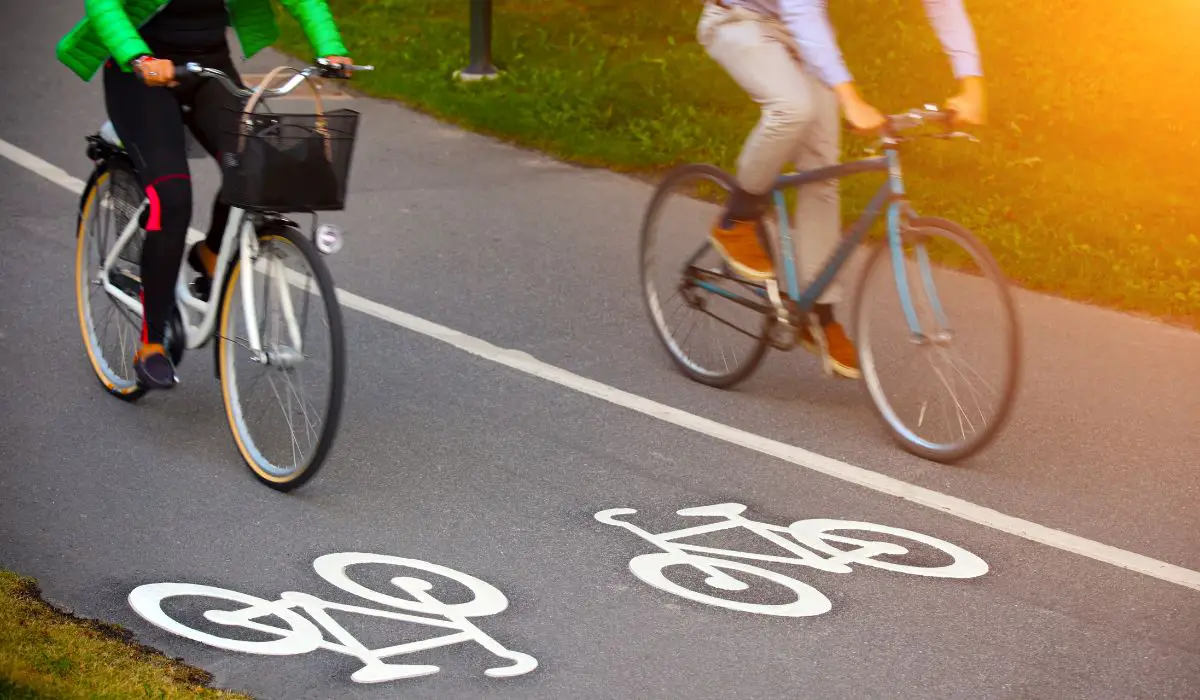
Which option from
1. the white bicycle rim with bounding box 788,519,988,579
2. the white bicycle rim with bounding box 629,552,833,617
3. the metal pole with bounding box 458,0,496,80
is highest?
the metal pole with bounding box 458,0,496,80

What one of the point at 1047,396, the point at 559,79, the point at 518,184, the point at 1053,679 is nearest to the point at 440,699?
the point at 1053,679

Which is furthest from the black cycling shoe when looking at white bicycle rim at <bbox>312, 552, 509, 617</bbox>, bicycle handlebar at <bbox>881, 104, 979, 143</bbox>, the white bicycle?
bicycle handlebar at <bbox>881, 104, 979, 143</bbox>

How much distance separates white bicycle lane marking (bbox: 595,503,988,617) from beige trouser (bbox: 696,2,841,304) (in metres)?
1.29

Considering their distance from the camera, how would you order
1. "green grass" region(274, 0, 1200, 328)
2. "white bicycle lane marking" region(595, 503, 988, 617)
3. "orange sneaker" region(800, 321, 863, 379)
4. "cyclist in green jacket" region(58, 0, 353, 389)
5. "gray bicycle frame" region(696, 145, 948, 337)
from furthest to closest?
"green grass" region(274, 0, 1200, 328), "orange sneaker" region(800, 321, 863, 379), "gray bicycle frame" region(696, 145, 948, 337), "cyclist in green jacket" region(58, 0, 353, 389), "white bicycle lane marking" region(595, 503, 988, 617)

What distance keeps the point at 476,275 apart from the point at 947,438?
2987 mm

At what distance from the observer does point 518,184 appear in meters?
9.87

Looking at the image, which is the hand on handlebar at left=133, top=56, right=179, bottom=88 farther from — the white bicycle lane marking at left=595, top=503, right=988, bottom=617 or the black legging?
the white bicycle lane marking at left=595, top=503, right=988, bottom=617

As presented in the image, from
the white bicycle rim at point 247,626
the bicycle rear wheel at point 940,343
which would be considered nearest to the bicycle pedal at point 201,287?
the white bicycle rim at point 247,626

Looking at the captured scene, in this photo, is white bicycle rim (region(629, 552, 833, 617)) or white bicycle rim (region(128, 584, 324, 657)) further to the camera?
white bicycle rim (region(629, 552, 833, 617))

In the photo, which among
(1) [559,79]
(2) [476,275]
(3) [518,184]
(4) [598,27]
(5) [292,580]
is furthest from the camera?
(4) [598,27]

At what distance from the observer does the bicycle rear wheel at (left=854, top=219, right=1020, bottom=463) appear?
5.46 metres

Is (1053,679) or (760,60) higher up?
(760,60)

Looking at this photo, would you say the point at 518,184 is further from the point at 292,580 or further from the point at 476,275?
the point at 292,580

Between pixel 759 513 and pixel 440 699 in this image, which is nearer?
pixel 440 699
